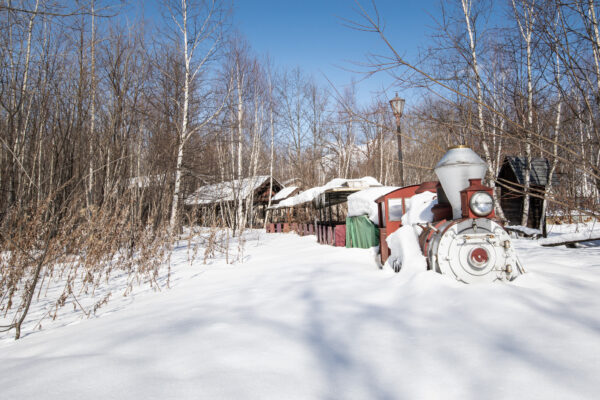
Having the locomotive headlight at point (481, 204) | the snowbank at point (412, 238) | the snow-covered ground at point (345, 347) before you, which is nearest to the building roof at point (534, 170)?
the snowbank at point (412, 238)

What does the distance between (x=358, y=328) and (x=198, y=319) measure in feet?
4.37

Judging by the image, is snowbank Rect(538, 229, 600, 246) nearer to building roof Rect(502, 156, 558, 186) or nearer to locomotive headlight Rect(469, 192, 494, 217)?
locomotive headlight Rect(469, 192, 494, 217)

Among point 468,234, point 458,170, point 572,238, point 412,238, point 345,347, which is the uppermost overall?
point 458,170

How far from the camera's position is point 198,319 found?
2871mm

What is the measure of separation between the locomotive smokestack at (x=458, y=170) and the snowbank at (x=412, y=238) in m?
0.70

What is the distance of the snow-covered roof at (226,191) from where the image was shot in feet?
47.7

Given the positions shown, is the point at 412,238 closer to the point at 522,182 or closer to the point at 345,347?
the point at 345,347

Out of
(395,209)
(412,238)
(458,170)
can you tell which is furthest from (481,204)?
(395,209)

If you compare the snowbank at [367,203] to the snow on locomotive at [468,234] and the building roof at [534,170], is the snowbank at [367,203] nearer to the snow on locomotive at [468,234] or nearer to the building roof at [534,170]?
the snow on locomotive at [468,234]

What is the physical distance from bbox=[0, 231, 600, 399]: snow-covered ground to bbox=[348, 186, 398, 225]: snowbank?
169 inches

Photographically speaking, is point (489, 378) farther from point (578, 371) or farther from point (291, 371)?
point (291, 371)

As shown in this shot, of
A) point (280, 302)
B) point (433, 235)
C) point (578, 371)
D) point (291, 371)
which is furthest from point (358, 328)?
point (433, 235)

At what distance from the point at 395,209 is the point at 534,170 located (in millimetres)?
9310

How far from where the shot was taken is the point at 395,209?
19.9 feet
